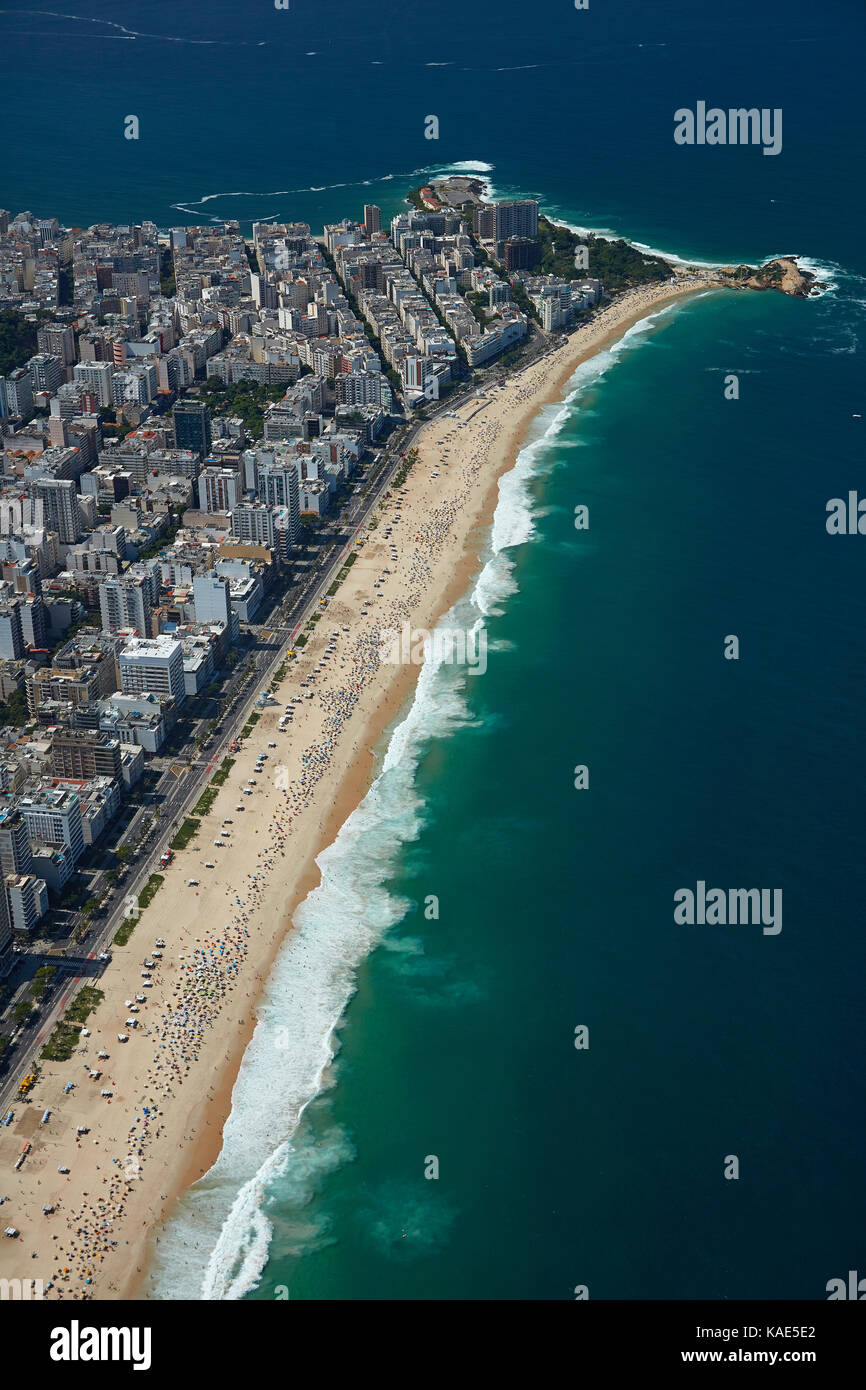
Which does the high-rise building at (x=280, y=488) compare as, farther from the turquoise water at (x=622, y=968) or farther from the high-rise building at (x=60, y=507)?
the turquoise water at (x=622, y=968)

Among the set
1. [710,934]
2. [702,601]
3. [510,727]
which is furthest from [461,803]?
[702,601]

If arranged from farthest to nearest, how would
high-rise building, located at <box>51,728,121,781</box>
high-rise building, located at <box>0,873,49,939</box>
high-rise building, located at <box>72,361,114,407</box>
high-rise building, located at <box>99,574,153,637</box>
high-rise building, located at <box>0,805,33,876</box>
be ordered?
high-rise building, located at <box>72,361,114,407</box>
high-rise building, located at <box>99,574,153,637</box>
high-rise building, located at <box>51,728,121,781</box>
high-rise building, located at <box>0,805,33,876</box>
high-rise building, located at <box>0,873,49,939</box>

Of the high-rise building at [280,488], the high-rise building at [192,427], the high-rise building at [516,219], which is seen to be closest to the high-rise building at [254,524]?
the high-rise building at [280,488]

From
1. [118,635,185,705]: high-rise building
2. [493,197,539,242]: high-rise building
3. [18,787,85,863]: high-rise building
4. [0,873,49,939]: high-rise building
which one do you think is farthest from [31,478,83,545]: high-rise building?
[493,197,539,242]: high-rise building

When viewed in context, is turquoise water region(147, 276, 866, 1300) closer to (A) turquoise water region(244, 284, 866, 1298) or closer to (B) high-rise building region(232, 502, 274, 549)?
(A) turquoise water region(244, 284, 866, 1298)

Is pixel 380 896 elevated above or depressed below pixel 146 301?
below

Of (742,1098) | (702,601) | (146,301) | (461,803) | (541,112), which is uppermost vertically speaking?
(541,112)

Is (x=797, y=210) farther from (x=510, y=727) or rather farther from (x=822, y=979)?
(x=822, y=979)
